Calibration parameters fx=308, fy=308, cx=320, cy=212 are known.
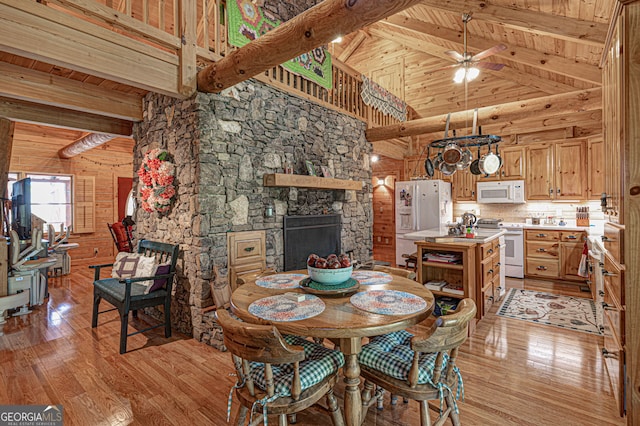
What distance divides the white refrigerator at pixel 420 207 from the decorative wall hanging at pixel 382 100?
58.9 inches

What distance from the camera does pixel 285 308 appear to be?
5.56ft

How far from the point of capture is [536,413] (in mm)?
1999

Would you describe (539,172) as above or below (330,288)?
above

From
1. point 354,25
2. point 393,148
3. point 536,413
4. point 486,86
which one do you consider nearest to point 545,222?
point 486,86

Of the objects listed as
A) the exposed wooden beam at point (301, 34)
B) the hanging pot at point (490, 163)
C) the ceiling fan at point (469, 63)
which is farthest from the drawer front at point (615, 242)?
the ceiling fan at point (469, 63)

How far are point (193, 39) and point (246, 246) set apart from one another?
2222 mm

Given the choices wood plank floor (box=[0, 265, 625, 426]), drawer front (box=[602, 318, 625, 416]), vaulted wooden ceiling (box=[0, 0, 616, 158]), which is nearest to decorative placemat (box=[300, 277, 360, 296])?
wood plank floor (box=[0, 265, 625, 426])

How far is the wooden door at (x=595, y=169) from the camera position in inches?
202

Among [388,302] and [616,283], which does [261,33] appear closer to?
[388,302]

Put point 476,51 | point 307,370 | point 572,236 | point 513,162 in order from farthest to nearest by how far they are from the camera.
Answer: point 513,162, point 572,236, point 476,51, point 307,370

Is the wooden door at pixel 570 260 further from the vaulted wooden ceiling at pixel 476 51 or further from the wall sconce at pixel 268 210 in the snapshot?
the wall sconce at pixel 268 210

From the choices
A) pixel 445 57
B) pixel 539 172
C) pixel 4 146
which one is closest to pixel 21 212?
pixel 4 146

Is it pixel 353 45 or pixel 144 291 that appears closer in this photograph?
pixel 144 291

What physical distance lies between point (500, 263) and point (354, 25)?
3.72 metres
